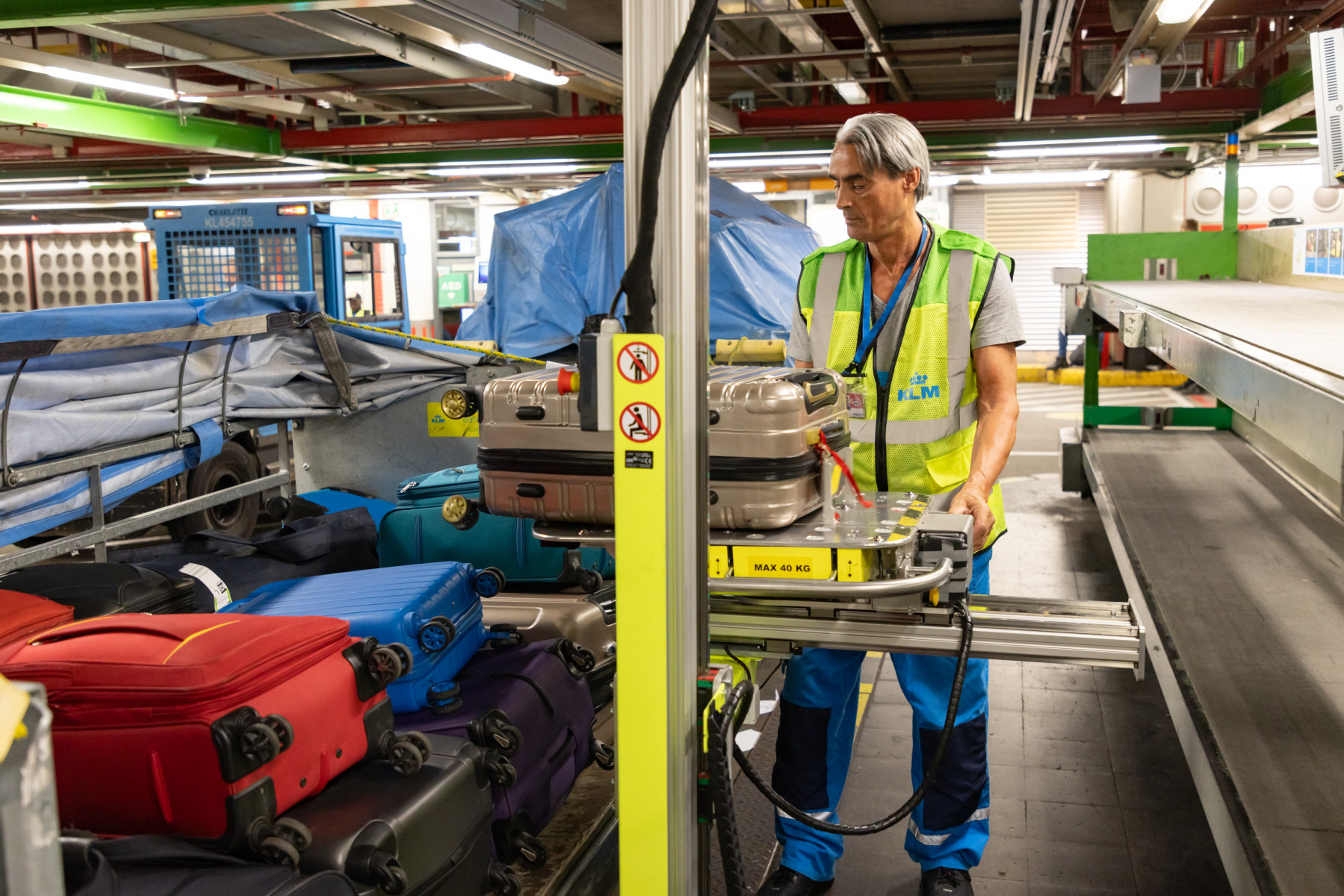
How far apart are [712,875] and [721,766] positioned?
1.55 meters

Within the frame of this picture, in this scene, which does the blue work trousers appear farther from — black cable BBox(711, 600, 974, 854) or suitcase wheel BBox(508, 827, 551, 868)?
suitcase wheel BBox(508, 827, 551, 868)

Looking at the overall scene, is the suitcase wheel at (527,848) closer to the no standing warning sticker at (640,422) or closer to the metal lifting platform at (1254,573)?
the no standing warning sticker at (640,422)

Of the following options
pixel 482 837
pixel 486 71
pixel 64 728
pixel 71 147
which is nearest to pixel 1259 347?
pixel 482 837

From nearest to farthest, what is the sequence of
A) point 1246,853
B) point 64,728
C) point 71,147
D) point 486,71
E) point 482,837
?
point 64,728 → point 1246,853 → point 482,837 → point 486,71 → point 71,147

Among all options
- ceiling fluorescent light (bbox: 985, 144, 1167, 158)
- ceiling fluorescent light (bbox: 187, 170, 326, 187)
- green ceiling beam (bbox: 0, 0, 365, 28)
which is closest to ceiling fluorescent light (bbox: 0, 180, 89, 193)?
ceiling fluorescent light (bbox: 187, 170, 326, 187)

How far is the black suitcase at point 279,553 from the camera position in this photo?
123 inches

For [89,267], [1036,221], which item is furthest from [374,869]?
[1036,221]

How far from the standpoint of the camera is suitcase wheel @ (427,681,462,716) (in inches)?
89.5

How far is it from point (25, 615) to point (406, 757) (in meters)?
Result: 0.87

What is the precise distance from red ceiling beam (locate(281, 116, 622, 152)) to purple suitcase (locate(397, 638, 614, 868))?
5.83 meters

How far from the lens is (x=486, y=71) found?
19.2 ft

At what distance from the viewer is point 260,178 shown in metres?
10.3

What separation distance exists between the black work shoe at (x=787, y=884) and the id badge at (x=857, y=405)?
47.2 inches

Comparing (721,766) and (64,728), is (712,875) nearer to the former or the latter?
(721,766)
